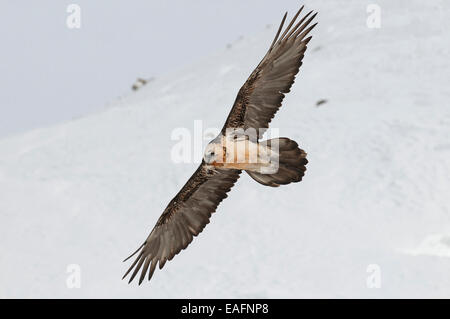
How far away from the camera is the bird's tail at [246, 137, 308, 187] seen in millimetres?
9047

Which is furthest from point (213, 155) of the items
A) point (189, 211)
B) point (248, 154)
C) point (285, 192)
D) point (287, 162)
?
point (285, 192)

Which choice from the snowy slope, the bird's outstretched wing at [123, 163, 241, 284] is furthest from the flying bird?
the snowy slope

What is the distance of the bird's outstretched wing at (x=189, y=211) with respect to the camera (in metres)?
10.6

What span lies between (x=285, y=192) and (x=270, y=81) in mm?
19022

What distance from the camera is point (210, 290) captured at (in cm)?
2470

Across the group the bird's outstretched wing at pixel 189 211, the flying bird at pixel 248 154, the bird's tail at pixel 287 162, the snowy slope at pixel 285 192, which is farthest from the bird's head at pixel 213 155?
the snowy slope at pixel 285 192

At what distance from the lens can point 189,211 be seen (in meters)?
10.9

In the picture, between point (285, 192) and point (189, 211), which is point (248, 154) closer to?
point (189, 211)

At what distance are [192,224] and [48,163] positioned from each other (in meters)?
22.9

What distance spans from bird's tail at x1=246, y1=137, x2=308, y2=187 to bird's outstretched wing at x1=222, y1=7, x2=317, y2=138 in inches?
24.9
